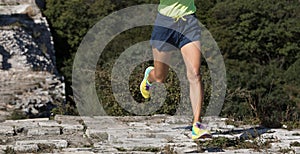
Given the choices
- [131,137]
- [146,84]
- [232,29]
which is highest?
[232,29]

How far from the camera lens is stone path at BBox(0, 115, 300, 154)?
473cm

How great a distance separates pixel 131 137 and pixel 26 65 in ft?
47.0

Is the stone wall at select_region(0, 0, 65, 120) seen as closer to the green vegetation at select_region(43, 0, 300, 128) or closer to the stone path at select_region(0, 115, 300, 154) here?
the stone path at select_region(0, 115, 300, 154)

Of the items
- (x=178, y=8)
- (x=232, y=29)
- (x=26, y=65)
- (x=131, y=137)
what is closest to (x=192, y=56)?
(x=178, y=8)

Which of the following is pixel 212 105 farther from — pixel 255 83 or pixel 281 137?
pixel 255 83

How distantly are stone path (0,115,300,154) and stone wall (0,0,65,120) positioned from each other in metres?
3.32

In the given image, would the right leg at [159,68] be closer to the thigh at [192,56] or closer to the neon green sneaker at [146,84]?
the neon green sneaker at [146,84]

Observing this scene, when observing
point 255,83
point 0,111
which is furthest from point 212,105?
point 255,83

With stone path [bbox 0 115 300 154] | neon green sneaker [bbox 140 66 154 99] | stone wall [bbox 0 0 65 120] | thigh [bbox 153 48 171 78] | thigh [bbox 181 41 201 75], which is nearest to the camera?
stone path [bbox 0 115 300 154]

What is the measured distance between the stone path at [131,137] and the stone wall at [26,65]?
3322 millimetres

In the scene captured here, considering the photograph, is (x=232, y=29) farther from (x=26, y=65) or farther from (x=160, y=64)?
(x=160, y=64)

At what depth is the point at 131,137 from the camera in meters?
5.44

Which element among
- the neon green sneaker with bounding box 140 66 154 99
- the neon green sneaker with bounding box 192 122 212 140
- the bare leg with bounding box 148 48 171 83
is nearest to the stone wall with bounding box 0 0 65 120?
the neon green sneaker with bounding box 140 66 154 99

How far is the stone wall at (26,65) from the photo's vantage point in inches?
568
